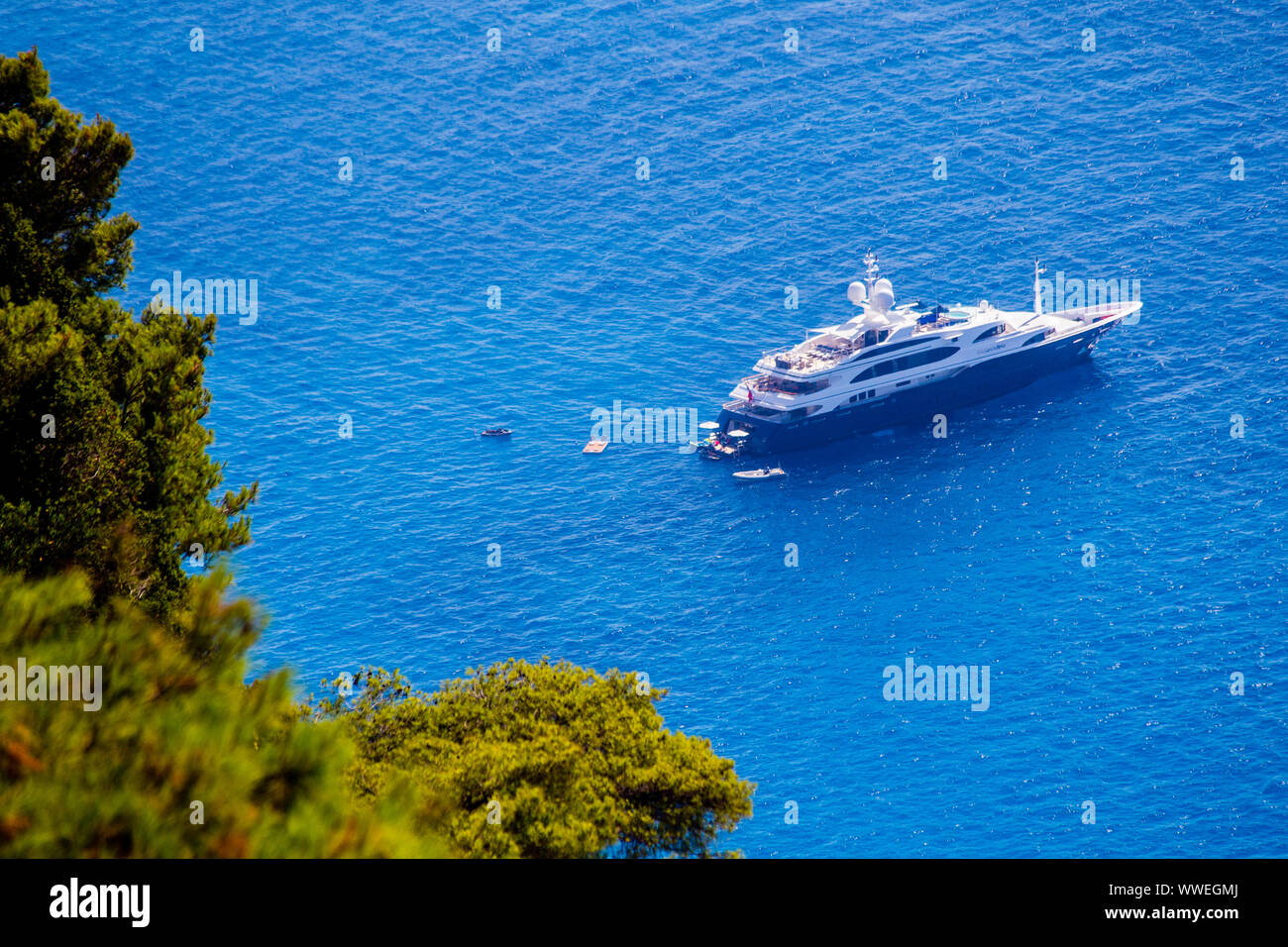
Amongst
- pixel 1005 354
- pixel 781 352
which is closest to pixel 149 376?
pixel 781 352

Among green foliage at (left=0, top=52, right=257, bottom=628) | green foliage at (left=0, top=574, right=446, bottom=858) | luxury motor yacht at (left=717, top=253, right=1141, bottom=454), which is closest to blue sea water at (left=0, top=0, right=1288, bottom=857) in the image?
luxury motor yacht at (left=717, top=253, right=1141, bottom=454)

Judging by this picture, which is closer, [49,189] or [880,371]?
[49,189]

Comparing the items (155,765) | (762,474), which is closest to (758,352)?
(762,474)

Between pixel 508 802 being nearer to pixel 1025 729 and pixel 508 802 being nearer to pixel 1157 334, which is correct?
pixel 1025 729

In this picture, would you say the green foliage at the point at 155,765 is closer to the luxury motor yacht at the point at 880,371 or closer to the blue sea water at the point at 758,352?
the blue sea water at the point at 758,352

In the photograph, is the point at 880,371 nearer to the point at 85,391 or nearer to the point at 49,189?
the point at 49,189

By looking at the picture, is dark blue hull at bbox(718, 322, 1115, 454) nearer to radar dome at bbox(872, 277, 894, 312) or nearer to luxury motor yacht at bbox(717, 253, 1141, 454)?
luxury motor yacht at bbox(717, 253, 1141, 454)
